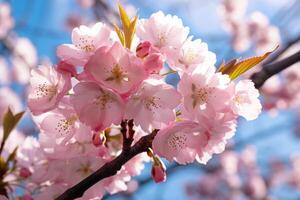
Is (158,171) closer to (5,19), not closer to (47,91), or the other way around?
(47,91)

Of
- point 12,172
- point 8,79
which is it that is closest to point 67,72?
point 12,172

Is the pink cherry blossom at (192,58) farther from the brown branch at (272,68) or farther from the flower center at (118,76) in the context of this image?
the brown branch at (272,68)

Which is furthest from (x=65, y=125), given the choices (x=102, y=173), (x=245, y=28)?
(x=245, y=28)

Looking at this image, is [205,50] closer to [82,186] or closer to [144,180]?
[82,186]

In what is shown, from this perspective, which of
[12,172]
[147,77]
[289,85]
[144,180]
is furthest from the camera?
[289,85]

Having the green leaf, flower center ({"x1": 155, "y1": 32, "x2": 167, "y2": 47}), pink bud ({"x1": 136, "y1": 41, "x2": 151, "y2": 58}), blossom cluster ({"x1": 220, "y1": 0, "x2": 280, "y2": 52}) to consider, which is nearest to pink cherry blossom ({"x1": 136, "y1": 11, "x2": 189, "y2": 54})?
flower center ({"x1": 155, "y1": 32, "x2": 167, "y2": 47})

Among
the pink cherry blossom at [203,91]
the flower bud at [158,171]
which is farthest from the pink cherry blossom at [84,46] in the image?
the flower bud at [158,171]

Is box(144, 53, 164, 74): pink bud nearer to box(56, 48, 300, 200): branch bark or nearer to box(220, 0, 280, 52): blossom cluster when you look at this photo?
box(56, 48, 300, 200): branch bark
